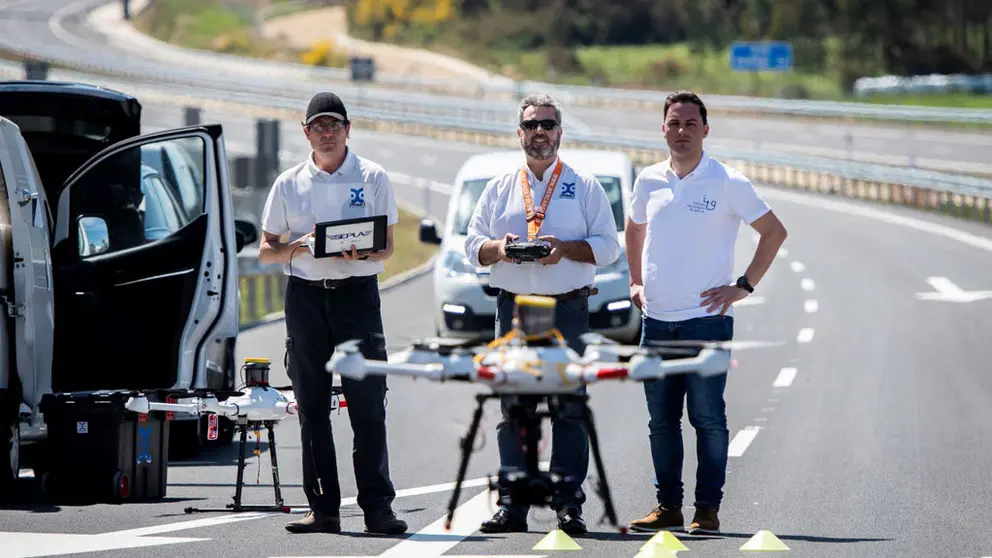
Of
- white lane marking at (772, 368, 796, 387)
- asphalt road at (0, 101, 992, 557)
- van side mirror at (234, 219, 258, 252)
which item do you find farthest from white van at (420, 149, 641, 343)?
van side mirror at (234, 219, 258, 252)

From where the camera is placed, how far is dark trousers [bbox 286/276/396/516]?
846cm

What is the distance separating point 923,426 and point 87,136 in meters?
6.08

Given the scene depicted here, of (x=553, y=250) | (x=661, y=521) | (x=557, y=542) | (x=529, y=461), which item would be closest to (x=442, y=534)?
(x=557, y=542)

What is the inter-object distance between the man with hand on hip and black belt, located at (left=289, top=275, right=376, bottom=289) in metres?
1.32

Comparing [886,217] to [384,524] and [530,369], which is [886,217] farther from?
[530,369]

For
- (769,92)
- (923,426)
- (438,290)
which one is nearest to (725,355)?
(923,426)

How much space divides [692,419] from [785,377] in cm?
823

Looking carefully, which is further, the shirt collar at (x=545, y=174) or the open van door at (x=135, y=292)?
the open van door at (x=135, y=292)

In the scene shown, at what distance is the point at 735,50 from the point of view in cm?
7519

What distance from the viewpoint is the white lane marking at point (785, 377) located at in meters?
16.2

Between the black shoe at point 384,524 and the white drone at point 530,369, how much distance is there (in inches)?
67.2

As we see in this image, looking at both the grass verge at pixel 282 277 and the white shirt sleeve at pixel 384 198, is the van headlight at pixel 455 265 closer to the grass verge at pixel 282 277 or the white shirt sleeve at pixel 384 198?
the grass verge at pixel 282 277

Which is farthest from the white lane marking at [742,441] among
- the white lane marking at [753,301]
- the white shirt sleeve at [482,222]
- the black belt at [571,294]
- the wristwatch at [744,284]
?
the white lane marking at [753,301]

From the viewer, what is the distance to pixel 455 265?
61.9 ft
